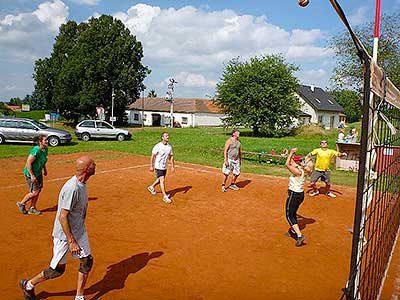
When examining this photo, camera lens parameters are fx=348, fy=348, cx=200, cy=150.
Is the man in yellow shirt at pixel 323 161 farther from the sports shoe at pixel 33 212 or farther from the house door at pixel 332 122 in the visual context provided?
the house door at pixel 332 122

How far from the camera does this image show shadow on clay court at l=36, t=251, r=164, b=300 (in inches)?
189

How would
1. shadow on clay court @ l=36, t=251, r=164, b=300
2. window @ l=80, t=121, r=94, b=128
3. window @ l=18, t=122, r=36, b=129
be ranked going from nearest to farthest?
shadow on clay court @ l=36, t=251, r=164, b=300
window @ l=18, t=122, r=36, b=129
window @ l=80, t=121, r=94, b=128

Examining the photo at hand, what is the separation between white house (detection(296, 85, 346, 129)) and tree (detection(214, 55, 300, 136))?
16.1 m

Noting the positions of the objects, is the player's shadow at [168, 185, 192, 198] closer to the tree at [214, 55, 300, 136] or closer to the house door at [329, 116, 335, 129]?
the tree at [214, 55, 300, 136]

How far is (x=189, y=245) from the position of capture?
22.2ft

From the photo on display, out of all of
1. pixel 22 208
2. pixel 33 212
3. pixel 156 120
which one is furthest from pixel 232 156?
pixel 156 120

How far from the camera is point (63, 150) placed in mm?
20547

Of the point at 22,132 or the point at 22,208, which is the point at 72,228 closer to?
the point at 22,208

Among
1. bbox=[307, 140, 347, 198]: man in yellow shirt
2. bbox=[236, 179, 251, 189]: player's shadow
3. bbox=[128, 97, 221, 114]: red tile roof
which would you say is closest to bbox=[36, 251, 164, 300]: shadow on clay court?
bbox=[236, 179, 251, 189]: player's shadow

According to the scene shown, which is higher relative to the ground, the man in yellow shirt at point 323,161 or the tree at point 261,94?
the tree at point 261,94

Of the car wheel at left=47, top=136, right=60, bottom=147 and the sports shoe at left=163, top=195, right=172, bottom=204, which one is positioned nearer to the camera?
the sports shoe at left=163, top=195, right=172, bottom=204

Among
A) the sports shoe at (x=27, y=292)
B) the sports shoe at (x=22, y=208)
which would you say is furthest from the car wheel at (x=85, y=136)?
the sports shoe at (x=27, y=292)

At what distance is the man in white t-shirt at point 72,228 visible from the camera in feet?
13.6

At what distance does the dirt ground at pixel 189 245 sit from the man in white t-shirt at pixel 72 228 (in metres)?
0.50
